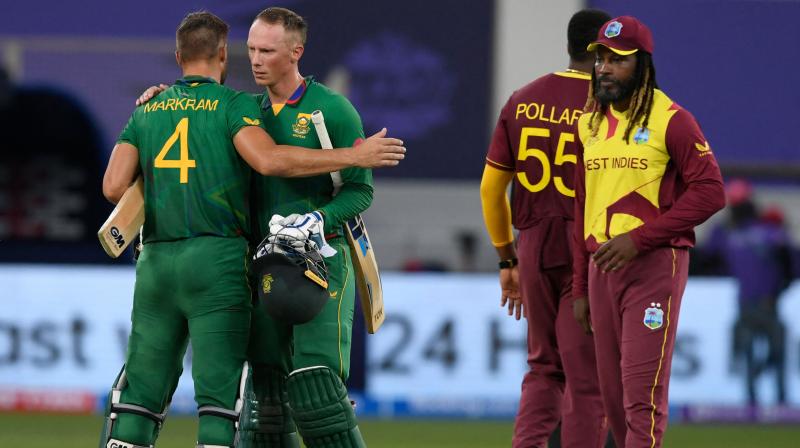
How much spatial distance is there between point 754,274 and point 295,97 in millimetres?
7594

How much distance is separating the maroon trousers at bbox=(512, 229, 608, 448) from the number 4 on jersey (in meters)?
1.79

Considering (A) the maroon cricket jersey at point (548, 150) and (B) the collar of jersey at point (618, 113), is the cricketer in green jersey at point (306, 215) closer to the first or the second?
(A) the maroon cricket jersey at point (548, 150)

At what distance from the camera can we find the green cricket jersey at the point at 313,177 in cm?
611

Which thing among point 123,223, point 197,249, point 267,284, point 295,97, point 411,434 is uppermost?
point 295,97

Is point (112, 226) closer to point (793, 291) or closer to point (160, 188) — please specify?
point (160, 188)

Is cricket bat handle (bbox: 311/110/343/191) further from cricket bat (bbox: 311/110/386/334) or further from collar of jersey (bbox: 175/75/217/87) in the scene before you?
collar of jersey (bbox: 175/75/217/87)

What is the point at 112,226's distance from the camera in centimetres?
580

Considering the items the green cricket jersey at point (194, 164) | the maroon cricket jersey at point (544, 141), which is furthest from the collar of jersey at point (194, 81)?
the maroon cricket jersey at point (544, 141)

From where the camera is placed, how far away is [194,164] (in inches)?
231

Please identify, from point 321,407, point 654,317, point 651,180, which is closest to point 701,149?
point 651,180

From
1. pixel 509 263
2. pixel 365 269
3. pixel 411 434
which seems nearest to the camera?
pixel 365 269

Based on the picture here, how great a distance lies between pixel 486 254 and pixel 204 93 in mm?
11481

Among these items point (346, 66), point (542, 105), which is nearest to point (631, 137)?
point (542, 105)

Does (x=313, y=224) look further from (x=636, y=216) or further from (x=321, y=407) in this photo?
(x=636, y=216)
